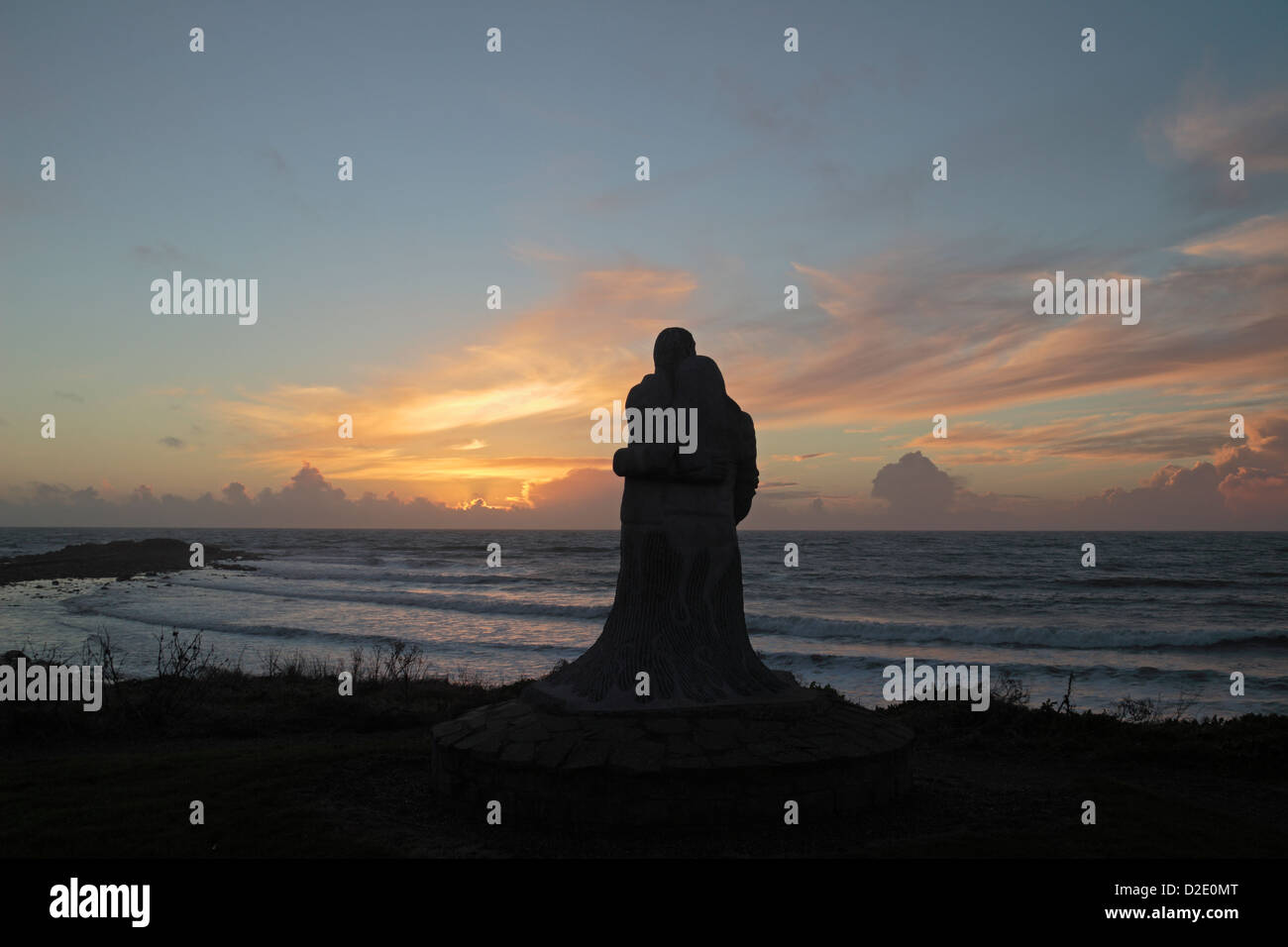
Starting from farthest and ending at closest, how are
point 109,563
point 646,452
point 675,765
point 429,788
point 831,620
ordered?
point 109,563 < point 831,620 < point 429,788 < point 646,452 < point 675,765

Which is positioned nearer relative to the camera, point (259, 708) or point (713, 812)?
point (713, 812)

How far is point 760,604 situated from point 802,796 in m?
29.3

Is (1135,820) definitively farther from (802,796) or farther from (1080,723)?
(1080,723)

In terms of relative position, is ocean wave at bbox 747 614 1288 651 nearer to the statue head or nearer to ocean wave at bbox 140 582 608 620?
ocean wave at bbox 140 582 608 620

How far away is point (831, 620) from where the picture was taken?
30094 millimetres

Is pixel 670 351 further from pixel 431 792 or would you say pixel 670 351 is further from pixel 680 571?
pixel 431 792

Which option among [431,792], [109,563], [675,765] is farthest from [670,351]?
[109,563]

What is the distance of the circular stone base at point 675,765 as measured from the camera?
20.1ft

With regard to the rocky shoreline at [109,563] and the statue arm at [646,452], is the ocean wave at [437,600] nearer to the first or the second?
the rocky shoreline at [109,563]

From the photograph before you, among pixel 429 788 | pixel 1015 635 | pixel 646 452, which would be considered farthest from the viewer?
pixel 1015 635

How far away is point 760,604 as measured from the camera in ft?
115

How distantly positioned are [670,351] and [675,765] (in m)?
3.44

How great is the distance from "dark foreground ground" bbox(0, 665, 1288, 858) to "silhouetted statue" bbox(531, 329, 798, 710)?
4.15 feet

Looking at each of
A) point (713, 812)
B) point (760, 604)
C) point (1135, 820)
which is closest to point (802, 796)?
point (713, 812)
